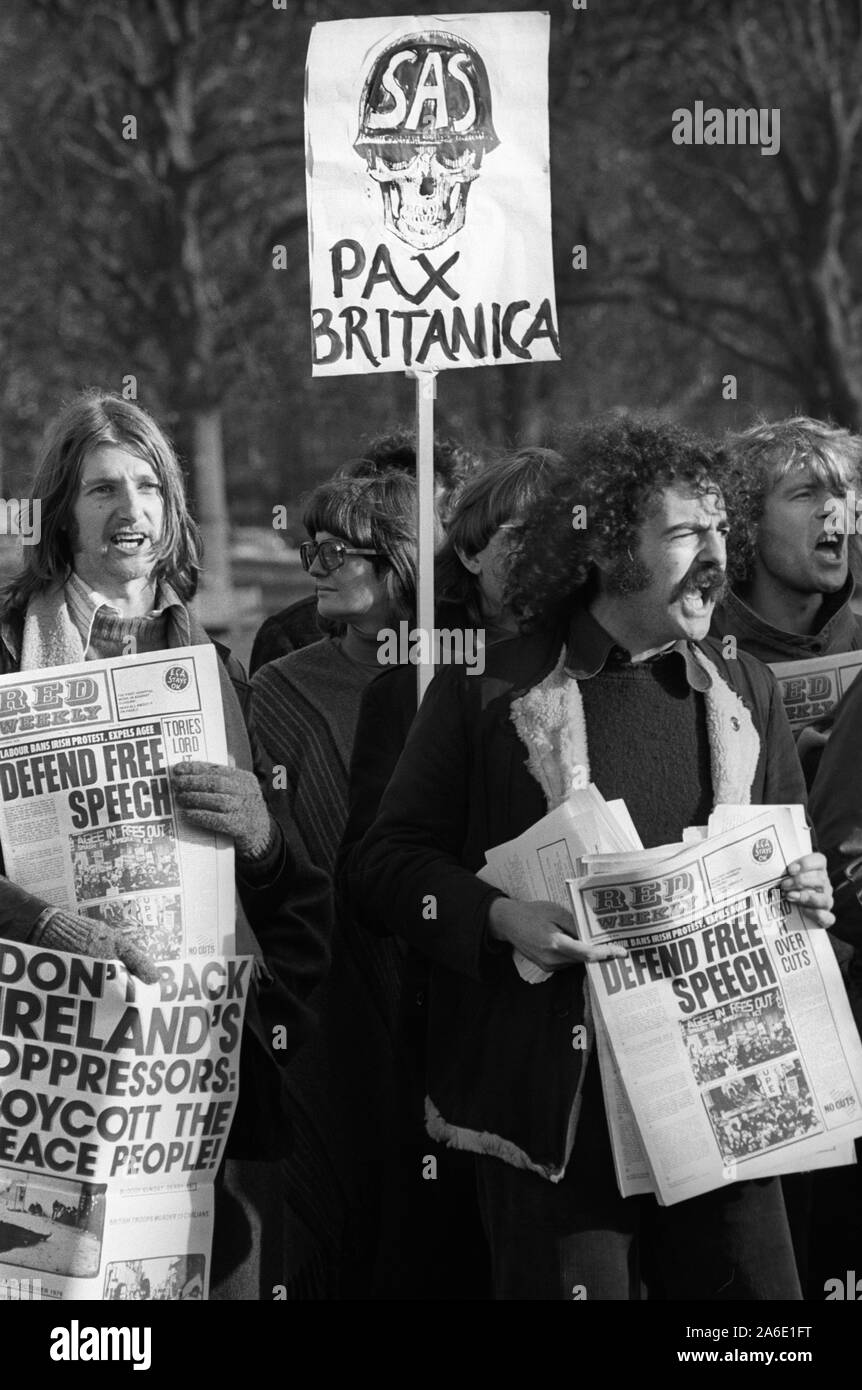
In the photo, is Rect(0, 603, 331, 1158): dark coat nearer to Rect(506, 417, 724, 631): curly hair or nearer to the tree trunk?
Rect(506, 417, 724, 631): curly hair

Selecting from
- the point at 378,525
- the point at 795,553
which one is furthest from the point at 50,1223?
the point at 795,553

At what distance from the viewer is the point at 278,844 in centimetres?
318

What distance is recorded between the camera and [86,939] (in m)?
2.97

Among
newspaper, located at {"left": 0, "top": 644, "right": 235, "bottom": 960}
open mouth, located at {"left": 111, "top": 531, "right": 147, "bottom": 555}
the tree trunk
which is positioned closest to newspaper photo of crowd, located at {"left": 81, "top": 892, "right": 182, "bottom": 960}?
newspaper, located at {"left": 0, "top": 644, "right": 235, "bottom": 960}

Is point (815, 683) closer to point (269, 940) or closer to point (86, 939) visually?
point (269, 940)

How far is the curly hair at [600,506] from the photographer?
305 cm

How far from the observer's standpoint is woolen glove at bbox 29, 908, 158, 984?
2969mm

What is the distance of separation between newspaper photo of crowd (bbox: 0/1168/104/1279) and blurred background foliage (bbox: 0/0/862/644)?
1202 cm

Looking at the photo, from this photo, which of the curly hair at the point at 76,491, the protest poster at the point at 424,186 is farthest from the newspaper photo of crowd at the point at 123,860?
the protest poster at the point at 424,186

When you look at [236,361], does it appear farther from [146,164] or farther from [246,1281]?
[246,1281]

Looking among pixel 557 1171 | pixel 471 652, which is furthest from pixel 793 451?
pixel 557 1171

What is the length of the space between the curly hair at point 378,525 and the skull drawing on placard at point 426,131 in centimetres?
55

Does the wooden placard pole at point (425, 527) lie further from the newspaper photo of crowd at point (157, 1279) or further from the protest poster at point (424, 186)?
the newspaper photo of crowd at point (157, 1279)

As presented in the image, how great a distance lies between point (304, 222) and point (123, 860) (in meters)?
15.0
